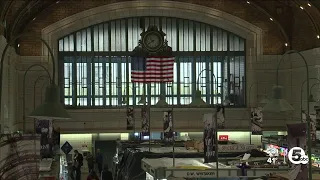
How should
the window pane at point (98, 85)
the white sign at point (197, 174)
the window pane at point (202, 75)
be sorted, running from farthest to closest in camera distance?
the window pane at point (202, 75), the window pane at point (98, 85), the white sign at point (197, 174)

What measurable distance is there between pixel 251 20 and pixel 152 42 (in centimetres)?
488

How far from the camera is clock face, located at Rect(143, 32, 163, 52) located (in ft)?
99.7

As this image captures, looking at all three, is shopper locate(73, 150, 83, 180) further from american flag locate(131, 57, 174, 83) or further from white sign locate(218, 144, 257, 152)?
→ white sign locate(218, 144, 257, 152)

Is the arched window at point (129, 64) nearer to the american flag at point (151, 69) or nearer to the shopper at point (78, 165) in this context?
the american flag at point (151, 69)

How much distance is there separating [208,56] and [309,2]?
6941 millimetres

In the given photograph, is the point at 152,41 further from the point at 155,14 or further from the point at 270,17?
the point at 270,17

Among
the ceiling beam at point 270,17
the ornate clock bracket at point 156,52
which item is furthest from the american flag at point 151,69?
the ceiling beam at point 270,17

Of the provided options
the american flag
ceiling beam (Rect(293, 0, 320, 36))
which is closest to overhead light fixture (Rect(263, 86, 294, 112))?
ceiling beam (Rect(293, 0, 320, 36))

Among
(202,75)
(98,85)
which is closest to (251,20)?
(202,75)

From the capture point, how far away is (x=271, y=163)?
1371 cm

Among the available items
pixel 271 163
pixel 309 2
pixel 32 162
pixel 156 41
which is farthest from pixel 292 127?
pixel 156 41

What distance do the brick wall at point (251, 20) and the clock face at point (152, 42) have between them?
7.49 feet

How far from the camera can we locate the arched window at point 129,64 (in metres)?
30.9

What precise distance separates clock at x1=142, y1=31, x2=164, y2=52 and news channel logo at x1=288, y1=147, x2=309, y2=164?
64.4ft
